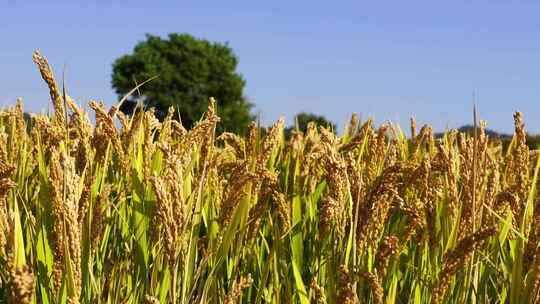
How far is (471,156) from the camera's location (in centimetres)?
193

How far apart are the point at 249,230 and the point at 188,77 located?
211ft

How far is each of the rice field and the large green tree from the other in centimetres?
6033

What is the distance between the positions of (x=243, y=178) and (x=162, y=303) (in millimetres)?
478

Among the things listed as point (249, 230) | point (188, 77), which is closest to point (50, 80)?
point (249, 230)

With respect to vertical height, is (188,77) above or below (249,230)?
above

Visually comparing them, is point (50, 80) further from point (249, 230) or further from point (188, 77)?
point (188, 77)

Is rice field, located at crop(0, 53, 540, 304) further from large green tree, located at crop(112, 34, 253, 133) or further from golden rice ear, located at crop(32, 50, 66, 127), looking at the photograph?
large green tree, located at crop(112, 34, 253, 133)

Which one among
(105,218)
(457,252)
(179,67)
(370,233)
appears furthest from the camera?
(179,67)

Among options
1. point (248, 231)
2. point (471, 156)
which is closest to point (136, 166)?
point (248, 231)

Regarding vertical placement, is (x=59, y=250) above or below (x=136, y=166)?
below

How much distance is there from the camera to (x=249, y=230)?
249cm

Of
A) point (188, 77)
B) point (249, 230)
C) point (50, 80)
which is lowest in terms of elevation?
point (249, 230)

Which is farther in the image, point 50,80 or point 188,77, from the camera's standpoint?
point 188,77

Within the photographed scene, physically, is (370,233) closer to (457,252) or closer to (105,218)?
(457,252)
